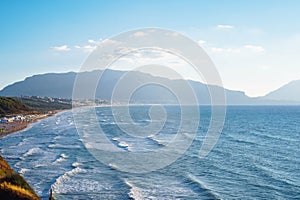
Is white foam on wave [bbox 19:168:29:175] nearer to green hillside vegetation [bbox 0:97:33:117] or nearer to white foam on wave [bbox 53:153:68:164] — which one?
white foam on wave [bbox 53:153:68:164]

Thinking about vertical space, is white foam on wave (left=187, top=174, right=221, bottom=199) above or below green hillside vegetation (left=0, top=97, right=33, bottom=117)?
below

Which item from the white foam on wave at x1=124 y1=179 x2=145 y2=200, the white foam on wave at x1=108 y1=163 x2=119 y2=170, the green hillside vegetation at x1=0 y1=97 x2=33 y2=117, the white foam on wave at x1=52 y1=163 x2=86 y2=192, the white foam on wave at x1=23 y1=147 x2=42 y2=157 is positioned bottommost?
the white foam on wave at x1=124 y1=179 x2=145 y2=200

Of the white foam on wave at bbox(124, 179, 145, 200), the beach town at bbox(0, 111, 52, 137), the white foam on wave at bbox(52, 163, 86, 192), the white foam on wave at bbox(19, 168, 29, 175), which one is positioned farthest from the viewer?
the beach town at bbox(0, 111, 52, 137)

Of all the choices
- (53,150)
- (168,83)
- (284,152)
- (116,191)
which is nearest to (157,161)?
(168,83)

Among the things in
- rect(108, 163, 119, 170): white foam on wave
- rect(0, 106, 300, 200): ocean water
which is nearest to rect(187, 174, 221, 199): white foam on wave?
rect(0, 106, 300, 200): ocean water

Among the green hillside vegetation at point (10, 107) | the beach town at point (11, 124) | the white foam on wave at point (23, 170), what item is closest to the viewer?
the white foam on wave at point (23, 170)

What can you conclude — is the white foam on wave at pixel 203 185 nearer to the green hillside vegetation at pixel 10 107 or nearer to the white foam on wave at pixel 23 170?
the white foam on wave at pixel 23 170

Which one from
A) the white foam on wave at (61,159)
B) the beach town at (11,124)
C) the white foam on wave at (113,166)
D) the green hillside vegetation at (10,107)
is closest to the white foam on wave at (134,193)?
the white foam on wave at (113,166)

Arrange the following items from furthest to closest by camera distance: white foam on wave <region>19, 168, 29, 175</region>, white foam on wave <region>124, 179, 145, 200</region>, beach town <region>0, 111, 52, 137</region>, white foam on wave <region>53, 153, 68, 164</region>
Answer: beach town <region>0, 111, 52, 137</region>
white foam on wave <region>53, 153, 68, 164</region>
white foam on wave <region>19, 168, 29, 175</region>
white foam on wave <region>124, 179, 145, 200</region>

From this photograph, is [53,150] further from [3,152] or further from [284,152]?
[284,152]

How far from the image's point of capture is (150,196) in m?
23.3

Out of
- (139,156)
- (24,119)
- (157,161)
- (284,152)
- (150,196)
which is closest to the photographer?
(150,196)

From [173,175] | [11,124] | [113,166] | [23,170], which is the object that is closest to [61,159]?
[23,170]

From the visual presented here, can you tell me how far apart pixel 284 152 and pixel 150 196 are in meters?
25.5
